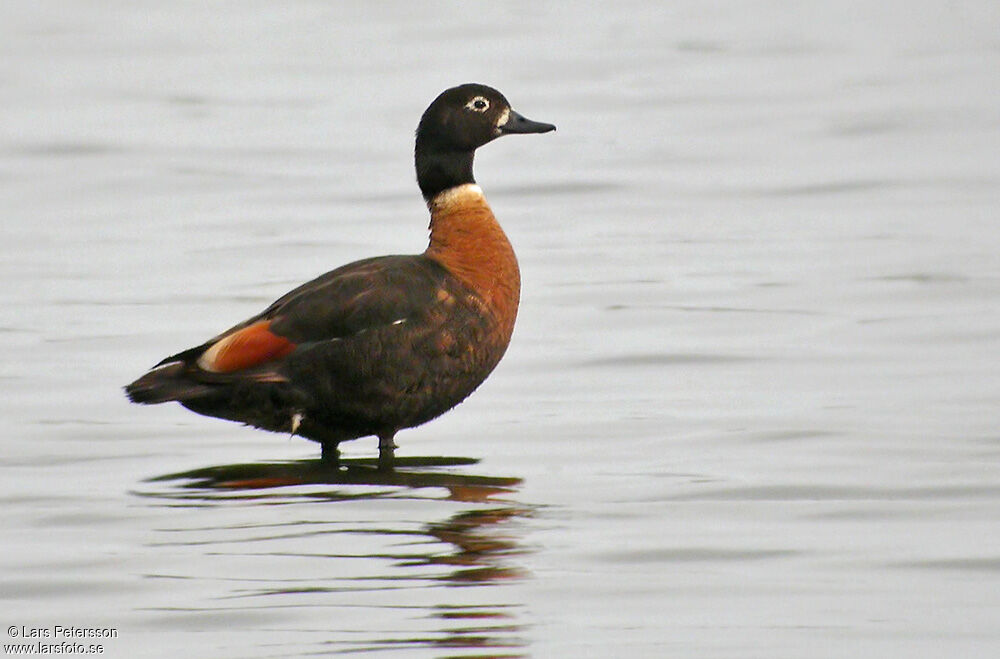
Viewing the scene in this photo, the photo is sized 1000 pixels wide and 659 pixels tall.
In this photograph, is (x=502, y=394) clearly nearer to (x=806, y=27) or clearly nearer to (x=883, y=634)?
(x=883, y=634)

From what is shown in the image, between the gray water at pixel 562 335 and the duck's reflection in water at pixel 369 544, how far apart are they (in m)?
0.02

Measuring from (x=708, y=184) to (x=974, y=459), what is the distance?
727 centimetres

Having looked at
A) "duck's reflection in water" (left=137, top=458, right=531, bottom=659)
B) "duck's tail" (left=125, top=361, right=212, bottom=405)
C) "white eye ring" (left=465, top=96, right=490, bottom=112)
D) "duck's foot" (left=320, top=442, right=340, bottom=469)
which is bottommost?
"duck's reflection in water" (left=137, top=458, right=531, bottom=659)

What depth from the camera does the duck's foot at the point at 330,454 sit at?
8.58m

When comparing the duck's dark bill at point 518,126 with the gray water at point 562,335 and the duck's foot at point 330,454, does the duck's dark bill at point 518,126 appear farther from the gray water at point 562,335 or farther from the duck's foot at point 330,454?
the duck's foot at point 330,454

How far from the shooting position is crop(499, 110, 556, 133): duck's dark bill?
936 cm

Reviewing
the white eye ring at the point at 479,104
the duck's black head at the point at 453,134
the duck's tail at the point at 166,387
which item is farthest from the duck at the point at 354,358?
the white eye ring at the point at 479,104

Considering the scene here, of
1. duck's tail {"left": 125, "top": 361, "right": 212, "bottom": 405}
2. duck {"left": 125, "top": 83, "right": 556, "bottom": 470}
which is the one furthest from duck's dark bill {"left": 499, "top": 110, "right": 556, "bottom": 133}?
duck's tail {"left": 125, "top": 361, "right": 212, "bottom": 405}

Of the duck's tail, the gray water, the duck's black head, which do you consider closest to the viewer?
the gray water

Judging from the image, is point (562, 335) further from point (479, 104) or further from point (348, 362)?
point (348, 362)

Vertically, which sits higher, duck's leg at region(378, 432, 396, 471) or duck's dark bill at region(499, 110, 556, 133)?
duck's dark bill at region(499, 110, 556, 133)

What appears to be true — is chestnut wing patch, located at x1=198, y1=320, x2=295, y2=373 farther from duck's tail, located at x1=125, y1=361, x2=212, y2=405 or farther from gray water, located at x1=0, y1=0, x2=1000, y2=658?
gray water, located at x1=0, y1=0, x2=1000, y2=658

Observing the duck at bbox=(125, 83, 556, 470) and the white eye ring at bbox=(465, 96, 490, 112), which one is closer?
the duck at bbox=(125, 83, 556, 470)

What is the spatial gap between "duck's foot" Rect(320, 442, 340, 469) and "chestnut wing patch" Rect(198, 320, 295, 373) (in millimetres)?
448
